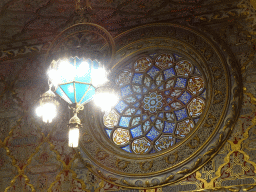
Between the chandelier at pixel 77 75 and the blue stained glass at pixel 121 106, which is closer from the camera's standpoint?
the chandelier at pixel 77 75

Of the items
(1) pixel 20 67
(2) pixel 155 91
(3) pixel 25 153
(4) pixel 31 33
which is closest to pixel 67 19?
(4) pixel 31 33

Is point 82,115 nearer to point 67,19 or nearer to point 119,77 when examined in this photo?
point 119,77

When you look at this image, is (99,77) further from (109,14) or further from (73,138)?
(109,14)

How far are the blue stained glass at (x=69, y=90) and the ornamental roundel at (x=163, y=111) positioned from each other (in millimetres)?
2137

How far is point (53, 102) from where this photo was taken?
19.0 feet

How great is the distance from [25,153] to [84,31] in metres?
3.49

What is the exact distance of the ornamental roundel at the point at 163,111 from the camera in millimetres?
7094

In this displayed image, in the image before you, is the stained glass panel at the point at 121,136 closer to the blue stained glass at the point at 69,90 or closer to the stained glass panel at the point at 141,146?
the stained glass panel at the point at 141,146

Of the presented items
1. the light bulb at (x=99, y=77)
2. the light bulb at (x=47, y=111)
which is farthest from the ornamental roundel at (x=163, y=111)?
the light bulb at (x=47, y=111)

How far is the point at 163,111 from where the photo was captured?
7953 millimetres

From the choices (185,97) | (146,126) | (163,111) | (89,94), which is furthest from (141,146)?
(89,94)

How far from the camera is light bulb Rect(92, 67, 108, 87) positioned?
595 centimetres

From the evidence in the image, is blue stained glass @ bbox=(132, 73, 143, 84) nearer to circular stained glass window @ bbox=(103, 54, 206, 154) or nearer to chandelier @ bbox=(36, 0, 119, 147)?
circular stained glass window @ bbox=(103, 54, 206, 154)

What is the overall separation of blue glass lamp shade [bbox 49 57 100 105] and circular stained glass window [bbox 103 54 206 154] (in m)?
2.25
